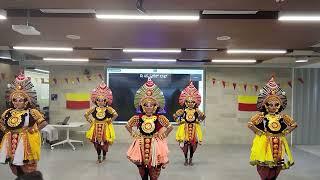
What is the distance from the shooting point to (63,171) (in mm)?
6613

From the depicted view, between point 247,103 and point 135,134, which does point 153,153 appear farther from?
point 247,103

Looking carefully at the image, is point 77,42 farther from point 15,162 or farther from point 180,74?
point 180,74

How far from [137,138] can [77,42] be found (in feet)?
8.53

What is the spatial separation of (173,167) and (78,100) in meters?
4.74

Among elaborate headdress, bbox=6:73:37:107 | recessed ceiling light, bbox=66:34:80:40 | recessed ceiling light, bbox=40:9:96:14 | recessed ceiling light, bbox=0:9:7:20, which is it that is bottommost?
elaborate headdress, bbox=6:73:37:107

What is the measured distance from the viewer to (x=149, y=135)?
4.98 meters

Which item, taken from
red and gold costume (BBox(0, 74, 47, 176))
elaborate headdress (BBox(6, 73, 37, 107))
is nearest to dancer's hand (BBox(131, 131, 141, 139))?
red and gold costume (BBox(0, 74, 47, 176))

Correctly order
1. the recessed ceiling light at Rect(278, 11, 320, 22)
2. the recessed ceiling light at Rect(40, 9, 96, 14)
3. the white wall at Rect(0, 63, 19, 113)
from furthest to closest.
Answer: the white wall at Rect(0, 63, 19, 113)
the recessed ceiling light at Rect(40, 9, 96, 14)
the recessed ceiling light at Rect(278, 11, 320, 22)

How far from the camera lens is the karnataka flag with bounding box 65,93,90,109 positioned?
10.7 meters

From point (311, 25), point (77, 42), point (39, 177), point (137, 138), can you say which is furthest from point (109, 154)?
point (39, 177)

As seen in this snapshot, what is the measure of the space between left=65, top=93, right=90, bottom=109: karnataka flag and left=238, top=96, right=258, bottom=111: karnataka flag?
15.4 feet

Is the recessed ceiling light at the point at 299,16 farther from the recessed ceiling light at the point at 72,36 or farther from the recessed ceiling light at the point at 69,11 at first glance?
the recessed ceiling light at the point at 72,36

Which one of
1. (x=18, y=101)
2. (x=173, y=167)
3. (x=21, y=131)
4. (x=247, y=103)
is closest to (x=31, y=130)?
(x=21, y=131)

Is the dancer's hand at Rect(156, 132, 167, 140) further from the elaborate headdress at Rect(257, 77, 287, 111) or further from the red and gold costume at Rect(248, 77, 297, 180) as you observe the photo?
the elaborate headdress at Rect(257, 77, 287, 111)
